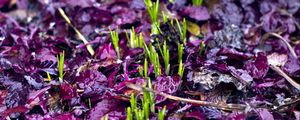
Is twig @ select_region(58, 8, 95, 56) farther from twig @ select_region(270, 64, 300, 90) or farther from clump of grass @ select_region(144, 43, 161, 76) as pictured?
twig @ select_region(270, 64, 300, 90)

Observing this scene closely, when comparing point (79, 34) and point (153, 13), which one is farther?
point (79, 34)

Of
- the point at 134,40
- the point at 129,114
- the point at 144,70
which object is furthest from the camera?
the point at 134,40

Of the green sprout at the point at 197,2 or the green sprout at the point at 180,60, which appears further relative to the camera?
the green sprout at the point at 197,2

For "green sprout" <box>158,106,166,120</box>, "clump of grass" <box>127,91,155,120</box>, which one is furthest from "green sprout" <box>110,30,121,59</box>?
"green sprout" <box>158,106,166,120</box>

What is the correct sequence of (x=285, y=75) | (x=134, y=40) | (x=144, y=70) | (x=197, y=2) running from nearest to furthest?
(x=144, y=70), (x=285, y=75), (x=134, y=40), (x=197, y=2)

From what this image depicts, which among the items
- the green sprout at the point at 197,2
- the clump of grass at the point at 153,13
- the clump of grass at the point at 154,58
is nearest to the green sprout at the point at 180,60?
the clump of grass at the point at 154,58

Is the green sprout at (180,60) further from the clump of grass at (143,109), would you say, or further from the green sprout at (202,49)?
the clump of grass at (143,109)

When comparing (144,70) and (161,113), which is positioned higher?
(144,70)

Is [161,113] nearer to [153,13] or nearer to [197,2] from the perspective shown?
[153,13]

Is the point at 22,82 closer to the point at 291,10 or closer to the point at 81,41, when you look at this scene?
the point at 81,41

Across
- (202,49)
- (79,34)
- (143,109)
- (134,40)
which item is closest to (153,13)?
(134,40)

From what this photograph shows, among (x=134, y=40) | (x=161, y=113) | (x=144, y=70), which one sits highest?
(x=134, y=40)
